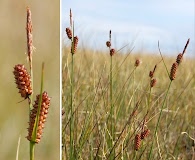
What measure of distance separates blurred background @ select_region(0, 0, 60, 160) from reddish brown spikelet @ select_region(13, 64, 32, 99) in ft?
1.82

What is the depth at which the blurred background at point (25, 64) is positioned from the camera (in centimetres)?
106

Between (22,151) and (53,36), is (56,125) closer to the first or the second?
(22,151)

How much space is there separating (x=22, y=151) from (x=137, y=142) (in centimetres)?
36

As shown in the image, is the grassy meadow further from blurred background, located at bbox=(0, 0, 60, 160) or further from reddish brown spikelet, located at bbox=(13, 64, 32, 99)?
reddish brown spikelet, located at bbox=(13, 64, 32, 99)

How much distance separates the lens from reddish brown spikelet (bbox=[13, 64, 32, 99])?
19.3 inches

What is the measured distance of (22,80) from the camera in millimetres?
490

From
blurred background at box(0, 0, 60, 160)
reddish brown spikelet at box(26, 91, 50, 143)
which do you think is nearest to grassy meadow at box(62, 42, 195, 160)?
blurred background at box(0, 0, 60, 160)

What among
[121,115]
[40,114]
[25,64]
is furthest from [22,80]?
[121,115]

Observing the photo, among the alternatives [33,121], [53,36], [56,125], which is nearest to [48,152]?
[56,125]

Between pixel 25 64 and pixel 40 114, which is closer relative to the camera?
pixel 40 114

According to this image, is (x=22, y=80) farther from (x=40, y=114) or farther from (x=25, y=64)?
(x=25, y=64)

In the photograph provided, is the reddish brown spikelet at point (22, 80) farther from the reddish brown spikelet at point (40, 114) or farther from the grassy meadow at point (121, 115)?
the grassy meadow at point (121, 115)

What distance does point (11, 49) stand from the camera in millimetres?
1121

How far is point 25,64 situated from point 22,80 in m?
0.65
